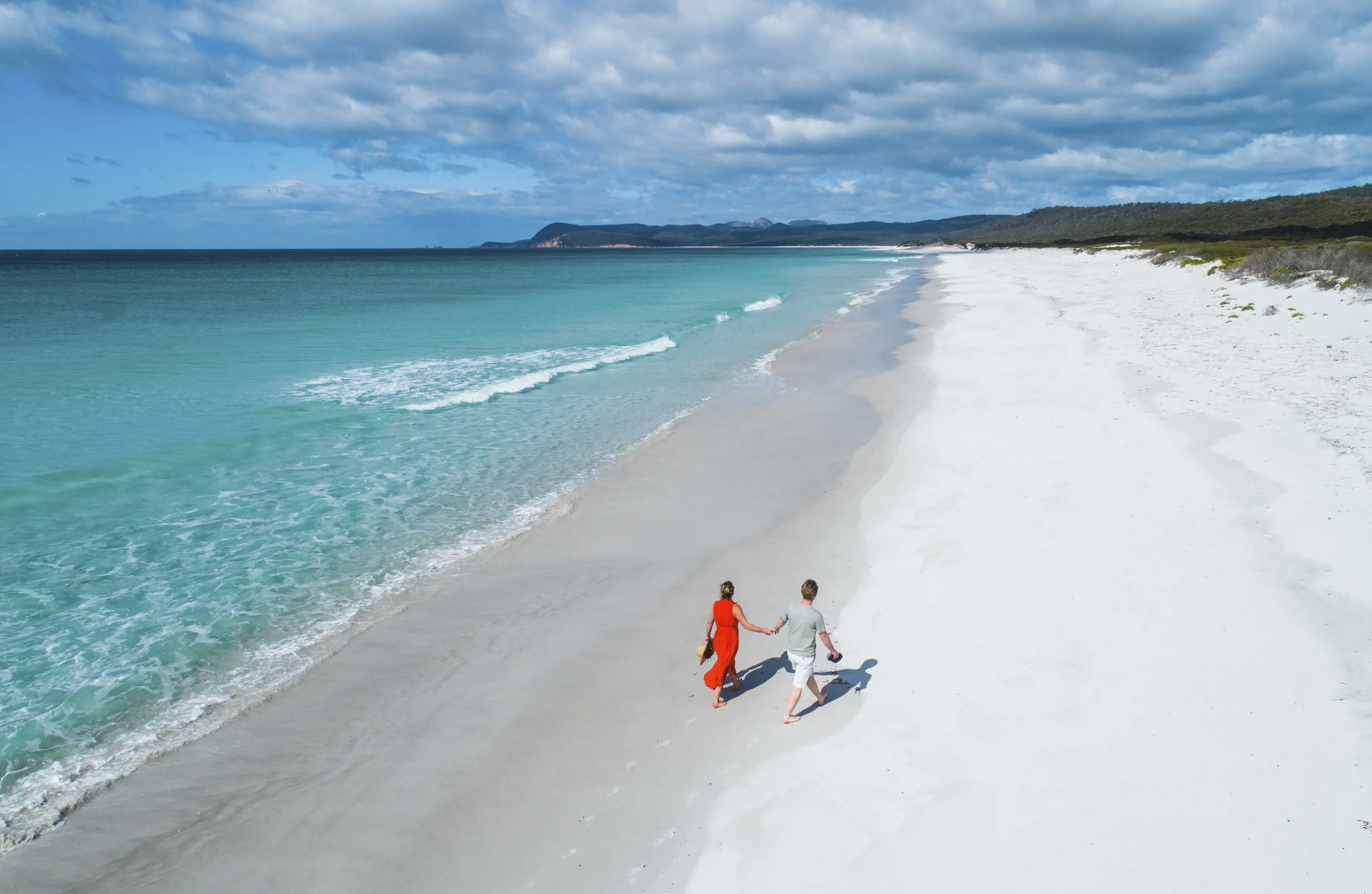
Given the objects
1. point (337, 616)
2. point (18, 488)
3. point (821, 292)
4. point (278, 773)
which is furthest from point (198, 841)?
point (821, 292)

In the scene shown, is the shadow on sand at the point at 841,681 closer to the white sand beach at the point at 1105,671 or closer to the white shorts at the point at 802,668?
the white sand beach at the point at 1105,671

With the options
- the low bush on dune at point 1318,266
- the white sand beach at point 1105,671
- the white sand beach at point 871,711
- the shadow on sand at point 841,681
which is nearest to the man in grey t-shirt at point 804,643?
the shadow on sand at point 841,681

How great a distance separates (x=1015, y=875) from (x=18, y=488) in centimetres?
1736

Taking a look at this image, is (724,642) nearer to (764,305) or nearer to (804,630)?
(804,630)

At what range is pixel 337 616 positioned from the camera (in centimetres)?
941

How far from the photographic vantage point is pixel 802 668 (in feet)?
23.2

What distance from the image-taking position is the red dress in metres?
7.32

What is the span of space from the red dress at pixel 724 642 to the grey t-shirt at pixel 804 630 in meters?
0.55

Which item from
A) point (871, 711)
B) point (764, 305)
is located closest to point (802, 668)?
point (871, 711)

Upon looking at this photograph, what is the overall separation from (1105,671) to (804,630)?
9.58 ft

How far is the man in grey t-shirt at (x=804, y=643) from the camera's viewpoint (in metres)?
7.05

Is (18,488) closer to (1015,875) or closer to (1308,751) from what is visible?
(1015,875)

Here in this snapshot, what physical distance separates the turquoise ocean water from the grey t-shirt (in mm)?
5561

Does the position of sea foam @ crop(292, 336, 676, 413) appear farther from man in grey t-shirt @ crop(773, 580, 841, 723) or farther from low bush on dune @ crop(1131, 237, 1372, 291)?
low bush on dune @ crop(1131, 237, 1372, 291)
